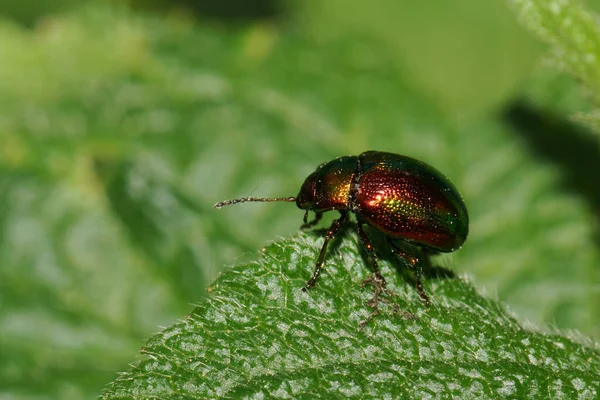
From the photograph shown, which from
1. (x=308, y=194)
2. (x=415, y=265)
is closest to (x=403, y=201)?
(x=415, y=265)

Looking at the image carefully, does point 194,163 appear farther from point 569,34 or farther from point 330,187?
point 569,34

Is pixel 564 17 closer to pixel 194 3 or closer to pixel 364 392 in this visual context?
pixel 364 392

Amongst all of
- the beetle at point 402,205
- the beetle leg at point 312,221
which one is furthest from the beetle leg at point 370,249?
the beetle leg at point 312,221

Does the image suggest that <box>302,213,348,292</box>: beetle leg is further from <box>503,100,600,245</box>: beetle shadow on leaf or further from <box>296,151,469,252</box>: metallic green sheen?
<box>503,100,600,245</box>: beetle shadow on leaf

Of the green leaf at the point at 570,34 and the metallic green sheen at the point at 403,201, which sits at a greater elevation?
the green leaf at the point at 570,34

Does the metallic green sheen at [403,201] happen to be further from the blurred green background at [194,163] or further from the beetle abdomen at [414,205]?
the blurred green background at [194,163]
